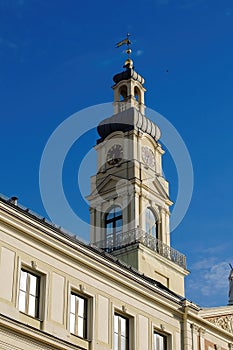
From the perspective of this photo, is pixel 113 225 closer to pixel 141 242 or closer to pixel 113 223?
pixel 113 223

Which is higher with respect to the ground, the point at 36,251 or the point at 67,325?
the point at 36,251

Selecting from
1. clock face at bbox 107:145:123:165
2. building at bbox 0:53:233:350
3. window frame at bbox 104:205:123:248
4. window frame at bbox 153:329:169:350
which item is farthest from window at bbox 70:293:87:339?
clock face at bbox 107:145:123:165

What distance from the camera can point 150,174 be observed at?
2549 inches

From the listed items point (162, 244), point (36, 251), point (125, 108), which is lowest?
point (36, 251)

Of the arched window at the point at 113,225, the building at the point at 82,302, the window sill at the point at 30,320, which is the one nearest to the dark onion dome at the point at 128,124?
the arched window at the point at 113,225

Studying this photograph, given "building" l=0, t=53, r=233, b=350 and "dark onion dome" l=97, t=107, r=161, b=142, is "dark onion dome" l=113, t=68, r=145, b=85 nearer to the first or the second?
"dark onion dome" l=97, t=107, r=161, b=142

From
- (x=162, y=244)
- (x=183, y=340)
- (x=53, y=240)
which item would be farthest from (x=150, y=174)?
(x=53, y=240)

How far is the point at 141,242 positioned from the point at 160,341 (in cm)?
1761

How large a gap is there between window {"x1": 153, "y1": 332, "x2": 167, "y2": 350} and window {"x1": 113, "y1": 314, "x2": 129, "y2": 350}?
6.71 ft

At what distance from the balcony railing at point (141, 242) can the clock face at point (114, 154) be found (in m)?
6.90

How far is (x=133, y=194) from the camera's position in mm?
62188

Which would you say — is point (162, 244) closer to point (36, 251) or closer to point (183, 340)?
point (183, 340)

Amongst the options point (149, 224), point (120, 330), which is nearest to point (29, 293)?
point (120, 330)

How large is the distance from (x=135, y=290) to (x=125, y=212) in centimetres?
2271
